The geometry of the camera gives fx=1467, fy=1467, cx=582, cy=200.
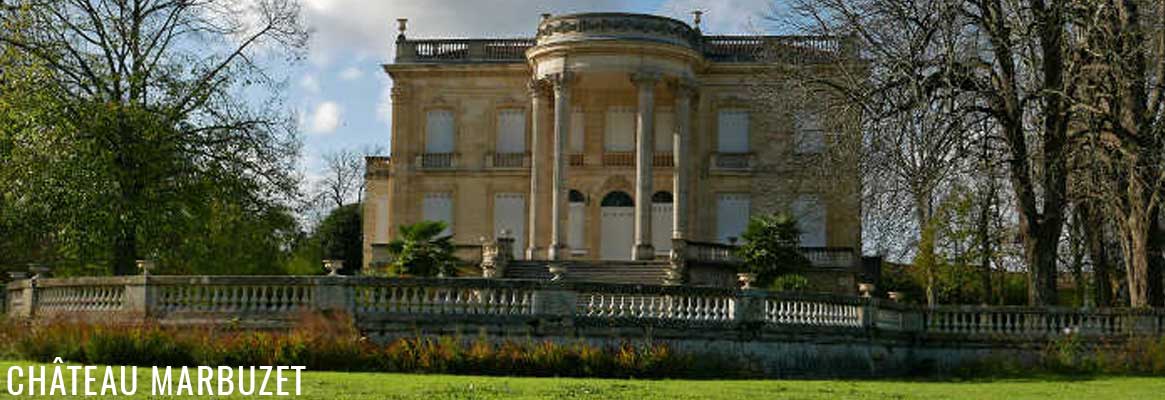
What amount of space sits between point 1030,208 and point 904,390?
8676 mm

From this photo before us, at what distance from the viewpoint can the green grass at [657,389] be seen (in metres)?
14.5

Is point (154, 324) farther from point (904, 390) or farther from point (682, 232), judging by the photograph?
point (682, 232)

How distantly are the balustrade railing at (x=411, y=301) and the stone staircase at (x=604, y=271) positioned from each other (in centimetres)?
1768

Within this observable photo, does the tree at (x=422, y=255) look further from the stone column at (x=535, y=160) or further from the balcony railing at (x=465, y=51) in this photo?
the balcony railing at (x=465, y=51)

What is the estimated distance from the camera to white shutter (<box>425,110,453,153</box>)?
162 feet

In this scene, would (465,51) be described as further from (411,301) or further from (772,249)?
(411,301)

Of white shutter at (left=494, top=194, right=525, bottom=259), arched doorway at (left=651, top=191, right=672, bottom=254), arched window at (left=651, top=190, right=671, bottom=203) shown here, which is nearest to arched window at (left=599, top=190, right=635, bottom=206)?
arched window at (left=651, top=190, right=671, bottom=203)

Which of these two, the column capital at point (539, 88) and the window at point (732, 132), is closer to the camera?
the column capital at point (539, 88)

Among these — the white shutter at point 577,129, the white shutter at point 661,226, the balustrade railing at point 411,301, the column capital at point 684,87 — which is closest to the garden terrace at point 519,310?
the balustrade railing at point 411,301

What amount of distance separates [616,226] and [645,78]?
243 inches

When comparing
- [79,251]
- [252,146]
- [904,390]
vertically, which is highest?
[252,146]

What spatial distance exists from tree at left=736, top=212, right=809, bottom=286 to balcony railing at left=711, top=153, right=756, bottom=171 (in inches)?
296

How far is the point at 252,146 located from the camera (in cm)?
3062

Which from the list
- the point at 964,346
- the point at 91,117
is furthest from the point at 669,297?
the point at 91,117
